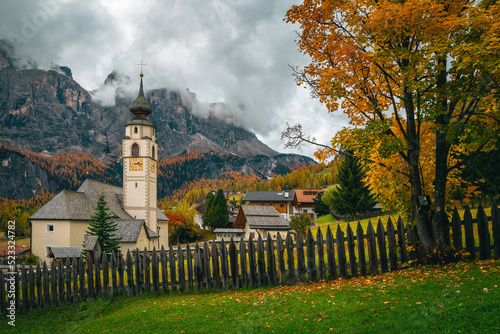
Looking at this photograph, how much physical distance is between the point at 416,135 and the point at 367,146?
183 cm

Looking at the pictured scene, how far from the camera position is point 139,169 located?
48.6 m

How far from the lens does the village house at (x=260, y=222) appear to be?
158ft

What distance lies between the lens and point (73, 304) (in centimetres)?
1166

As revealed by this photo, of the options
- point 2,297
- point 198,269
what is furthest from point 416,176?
point 2,297

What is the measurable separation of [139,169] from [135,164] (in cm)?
101

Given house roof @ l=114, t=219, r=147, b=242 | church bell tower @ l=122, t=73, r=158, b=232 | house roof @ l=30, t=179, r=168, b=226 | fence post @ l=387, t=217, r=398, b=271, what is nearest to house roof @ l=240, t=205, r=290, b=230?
church bell tower @ l=122, t=73, r=158, b=232

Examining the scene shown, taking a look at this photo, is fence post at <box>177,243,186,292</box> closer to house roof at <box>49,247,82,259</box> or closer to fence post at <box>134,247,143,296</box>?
fence post at <box>134,247,143,296</box>

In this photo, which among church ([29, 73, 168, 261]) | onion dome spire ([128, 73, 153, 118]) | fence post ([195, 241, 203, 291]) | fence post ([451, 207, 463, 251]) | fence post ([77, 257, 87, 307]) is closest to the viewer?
fence post ([451, 207, 463, 251])

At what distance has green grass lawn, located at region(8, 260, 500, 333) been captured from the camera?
5.23m

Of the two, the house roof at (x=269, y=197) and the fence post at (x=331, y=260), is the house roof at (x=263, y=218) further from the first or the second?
the house roof at (x=269, y=197)

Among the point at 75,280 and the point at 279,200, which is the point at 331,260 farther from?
the point at 279,200

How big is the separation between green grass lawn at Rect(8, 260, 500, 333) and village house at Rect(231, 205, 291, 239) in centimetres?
3808

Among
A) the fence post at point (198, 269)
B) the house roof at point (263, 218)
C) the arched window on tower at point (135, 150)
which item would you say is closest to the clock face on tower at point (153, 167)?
the arched window on tower at point (135, 150)

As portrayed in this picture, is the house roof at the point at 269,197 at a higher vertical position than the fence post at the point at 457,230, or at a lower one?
higher
